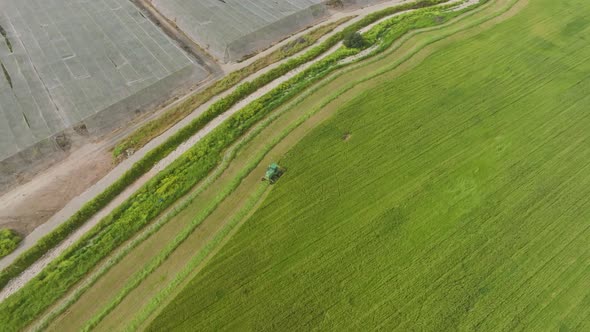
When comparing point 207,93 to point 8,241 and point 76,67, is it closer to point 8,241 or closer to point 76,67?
point 76,67

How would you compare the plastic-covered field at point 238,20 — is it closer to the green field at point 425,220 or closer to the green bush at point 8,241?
the green field at point 425,220

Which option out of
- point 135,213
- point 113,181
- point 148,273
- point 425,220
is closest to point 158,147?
point 113,181

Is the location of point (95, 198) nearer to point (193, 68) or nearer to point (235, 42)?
point (193, 68)

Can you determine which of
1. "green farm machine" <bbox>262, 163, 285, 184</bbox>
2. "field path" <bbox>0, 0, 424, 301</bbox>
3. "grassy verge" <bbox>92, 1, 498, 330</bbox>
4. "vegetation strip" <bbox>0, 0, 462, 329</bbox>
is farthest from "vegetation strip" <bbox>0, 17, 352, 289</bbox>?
"green farm machine" <bbox>262, 163, 285, 184</bbox>

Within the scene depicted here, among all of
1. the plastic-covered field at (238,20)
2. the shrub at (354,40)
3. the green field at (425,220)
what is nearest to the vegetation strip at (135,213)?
the shrub at (354,40)

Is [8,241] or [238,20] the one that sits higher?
[238,20]

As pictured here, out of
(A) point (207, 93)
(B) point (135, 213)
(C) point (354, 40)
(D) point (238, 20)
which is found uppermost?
(D) point (238, 20)
